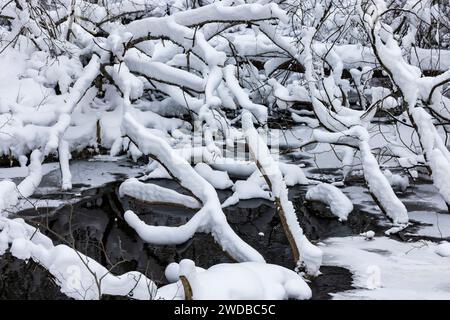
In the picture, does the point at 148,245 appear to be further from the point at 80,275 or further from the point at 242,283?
the point at 242,283

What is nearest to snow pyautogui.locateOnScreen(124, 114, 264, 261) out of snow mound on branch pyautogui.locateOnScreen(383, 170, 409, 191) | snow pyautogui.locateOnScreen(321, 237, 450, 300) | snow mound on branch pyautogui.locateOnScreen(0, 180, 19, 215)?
snow pyautogui.locateOnScreen(321, 237, 450, 300)

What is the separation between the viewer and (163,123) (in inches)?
390

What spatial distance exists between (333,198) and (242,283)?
2998mm

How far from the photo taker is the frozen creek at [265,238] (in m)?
4.92

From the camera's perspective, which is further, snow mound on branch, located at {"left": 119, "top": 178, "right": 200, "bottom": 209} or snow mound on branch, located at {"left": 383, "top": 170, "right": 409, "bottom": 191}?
snow mound on branch, located at {"left": 383, "top": 170, "right": 409, "bottom": 191}

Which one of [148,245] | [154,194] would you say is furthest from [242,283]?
[154,194]

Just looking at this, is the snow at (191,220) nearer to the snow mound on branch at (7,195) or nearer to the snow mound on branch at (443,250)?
the snow mound on branch at (7,195)

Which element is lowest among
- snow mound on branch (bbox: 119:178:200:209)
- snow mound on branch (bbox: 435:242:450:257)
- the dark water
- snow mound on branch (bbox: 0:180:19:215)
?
the dark water

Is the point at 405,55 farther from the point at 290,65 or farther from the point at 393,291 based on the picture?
the point at 393,291

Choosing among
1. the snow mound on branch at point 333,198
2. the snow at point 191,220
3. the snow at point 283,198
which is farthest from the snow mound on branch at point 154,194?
the snow mound on branch at point 333,198

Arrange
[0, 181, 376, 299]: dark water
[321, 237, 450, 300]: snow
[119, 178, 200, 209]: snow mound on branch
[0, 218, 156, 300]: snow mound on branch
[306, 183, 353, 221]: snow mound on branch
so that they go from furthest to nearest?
[119, 178, 200, 209]: snow mound on branch → [306, 183, 353, 221]: snow mound on branch → [0, 181, 376, 299]: dark water → [321, 237, 450, 300]: snow → [0, 218, 156, 300]: snow mound on branch

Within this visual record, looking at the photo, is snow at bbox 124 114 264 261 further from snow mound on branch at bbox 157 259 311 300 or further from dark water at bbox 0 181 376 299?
snow mound on branch at bbox 157 259 311 300

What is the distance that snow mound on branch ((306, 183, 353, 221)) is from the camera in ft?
22.3

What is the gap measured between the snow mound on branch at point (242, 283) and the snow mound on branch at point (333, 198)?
213 cm
